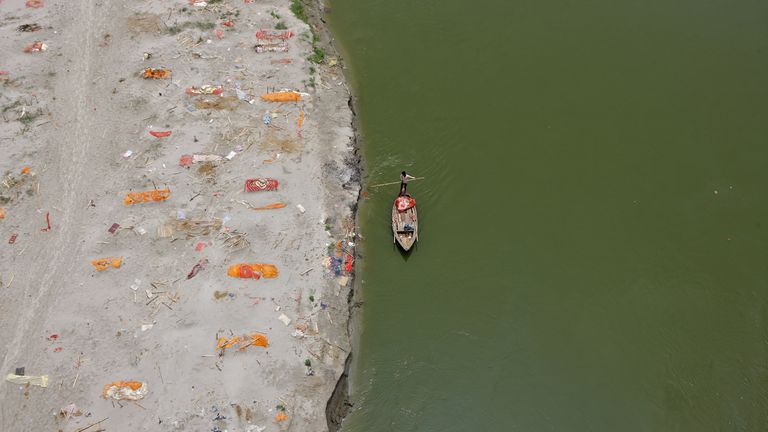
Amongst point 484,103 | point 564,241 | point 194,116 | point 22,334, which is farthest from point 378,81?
point 22,334

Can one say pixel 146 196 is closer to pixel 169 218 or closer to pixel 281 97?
pixel 169 218

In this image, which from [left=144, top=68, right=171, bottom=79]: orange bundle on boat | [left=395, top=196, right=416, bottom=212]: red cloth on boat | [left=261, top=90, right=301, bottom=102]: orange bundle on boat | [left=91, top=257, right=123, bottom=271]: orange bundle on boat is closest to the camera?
[left=91, top=257, right=123, bottom=271]: orange bundle on boat

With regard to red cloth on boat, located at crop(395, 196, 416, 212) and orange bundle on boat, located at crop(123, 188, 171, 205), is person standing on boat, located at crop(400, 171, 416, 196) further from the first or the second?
orange bundle on boat, located at crop(123, 188, 171, 205)

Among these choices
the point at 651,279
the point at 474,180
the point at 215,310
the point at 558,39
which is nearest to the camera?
the point at 215,310

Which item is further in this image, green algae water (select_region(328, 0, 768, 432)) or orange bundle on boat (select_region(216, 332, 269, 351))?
green algae water (select_region(328, 0, 768, 432))

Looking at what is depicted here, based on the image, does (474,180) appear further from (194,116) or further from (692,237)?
(194,116)

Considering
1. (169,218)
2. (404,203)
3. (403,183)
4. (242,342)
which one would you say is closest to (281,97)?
(403,183)

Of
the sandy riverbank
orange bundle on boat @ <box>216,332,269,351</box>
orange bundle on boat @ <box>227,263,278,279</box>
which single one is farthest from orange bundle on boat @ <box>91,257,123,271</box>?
orange bundle on boat @ <box>216,332,269,351</box>
